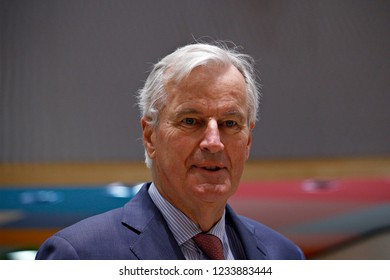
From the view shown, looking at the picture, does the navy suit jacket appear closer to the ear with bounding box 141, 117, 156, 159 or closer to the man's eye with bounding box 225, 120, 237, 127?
the ear with bounding box 141, 117, 156, 159

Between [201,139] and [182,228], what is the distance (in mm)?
215

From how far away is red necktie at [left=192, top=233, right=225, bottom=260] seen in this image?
1.32m

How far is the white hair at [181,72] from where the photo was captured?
50.6 inches

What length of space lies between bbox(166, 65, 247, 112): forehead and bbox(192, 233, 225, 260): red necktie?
1.03ft

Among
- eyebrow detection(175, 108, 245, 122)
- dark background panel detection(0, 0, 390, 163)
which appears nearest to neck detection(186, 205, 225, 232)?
eyebrow detection(175, 108, 245, 122)

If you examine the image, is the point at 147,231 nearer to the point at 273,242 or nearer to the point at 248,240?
the point at 248,240

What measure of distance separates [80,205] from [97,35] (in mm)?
498

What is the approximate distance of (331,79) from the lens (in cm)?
166

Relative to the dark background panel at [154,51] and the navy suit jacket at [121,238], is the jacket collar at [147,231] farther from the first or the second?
the dark background panel at [154,51]

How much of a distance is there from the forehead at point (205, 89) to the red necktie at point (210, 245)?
31 cm
